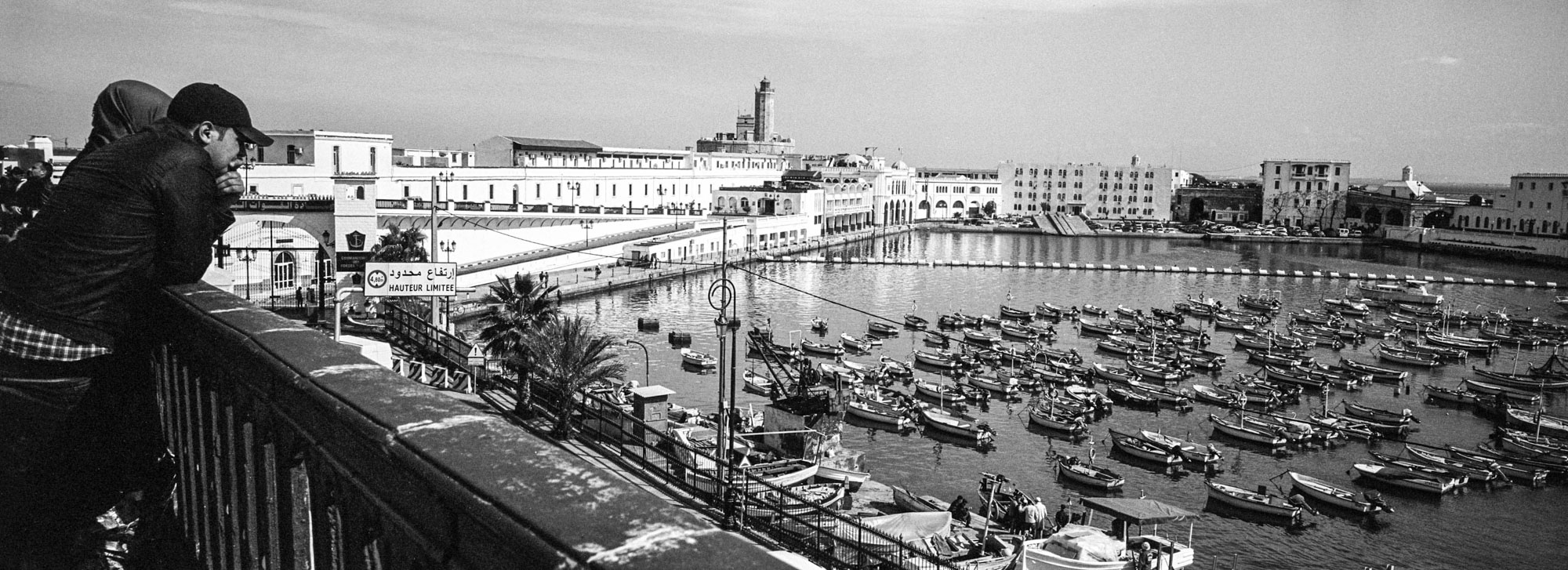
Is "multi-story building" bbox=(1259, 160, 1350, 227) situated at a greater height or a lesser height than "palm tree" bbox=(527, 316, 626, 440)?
greater

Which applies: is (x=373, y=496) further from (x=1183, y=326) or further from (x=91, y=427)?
(x=1183, y=326)

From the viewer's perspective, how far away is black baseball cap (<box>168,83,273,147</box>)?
2.28 meters

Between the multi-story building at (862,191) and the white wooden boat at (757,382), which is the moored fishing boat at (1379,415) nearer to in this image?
the white wooden boat at (757,382)

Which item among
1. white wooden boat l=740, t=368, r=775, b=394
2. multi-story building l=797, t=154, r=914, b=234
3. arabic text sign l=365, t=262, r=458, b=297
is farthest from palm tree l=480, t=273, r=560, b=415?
multi-story building l=797, t=154, r=914, b=234

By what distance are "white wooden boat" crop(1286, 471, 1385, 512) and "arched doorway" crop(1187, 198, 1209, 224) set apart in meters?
84.6

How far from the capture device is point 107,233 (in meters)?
2.12

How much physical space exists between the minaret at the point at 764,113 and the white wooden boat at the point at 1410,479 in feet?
300

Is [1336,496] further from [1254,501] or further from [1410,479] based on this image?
[1410,479]

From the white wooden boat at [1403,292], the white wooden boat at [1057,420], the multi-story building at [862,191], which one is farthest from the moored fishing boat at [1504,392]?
the multi-story building at [862,191]

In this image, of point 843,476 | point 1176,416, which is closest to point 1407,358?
point 1176,416

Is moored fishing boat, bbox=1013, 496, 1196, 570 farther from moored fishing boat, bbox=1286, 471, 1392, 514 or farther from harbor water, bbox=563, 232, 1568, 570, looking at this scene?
moored fishing boat, bbox=1286, 471, 1392, 514

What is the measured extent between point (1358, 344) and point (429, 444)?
137ft

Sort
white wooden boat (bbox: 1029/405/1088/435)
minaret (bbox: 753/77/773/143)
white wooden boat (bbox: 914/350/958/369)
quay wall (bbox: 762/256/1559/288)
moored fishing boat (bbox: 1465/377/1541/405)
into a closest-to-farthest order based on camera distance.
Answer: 1. white wooden boat (bbox: 1029/405/1088/435)
2. moored fishing boat (bbox: 1465/377/1541/405)
3. white wooden boat (bbox: 914/350/958/369)
4. quay wall (bbox: 762/256/1559/288)
5. minaret (bbox: 753/77/773/143)

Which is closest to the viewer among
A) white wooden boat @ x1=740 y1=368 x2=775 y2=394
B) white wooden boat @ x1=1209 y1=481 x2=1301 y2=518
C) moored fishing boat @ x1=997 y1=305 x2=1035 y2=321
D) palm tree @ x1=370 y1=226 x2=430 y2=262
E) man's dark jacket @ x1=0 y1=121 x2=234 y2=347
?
man's dark jacket @ x1=0 y1=121 x2=234 y2=347
